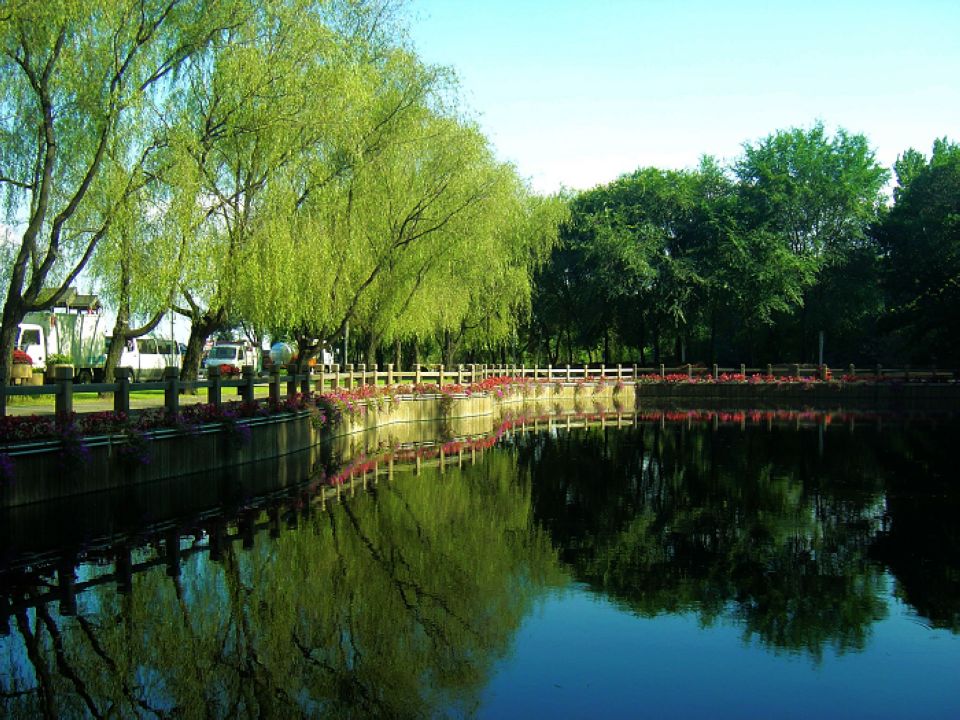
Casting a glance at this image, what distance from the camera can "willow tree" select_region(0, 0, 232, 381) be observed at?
48.3ft

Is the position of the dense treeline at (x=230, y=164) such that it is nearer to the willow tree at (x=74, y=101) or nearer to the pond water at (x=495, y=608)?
the willow tree at (x=74, y=101)

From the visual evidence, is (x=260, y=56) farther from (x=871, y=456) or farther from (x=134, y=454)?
(x=871, y=456)

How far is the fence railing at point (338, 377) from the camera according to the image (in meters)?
13.5

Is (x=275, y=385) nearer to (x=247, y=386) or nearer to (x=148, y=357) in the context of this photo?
(x=247, y=386)

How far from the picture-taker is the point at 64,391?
43.3ft

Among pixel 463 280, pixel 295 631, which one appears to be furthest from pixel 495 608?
pixel 463 280

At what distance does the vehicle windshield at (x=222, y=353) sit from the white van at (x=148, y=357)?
170 centimetres

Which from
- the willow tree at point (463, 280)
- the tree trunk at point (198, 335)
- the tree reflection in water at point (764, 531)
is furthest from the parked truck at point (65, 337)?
the tree reflection in water at point (764, 531)

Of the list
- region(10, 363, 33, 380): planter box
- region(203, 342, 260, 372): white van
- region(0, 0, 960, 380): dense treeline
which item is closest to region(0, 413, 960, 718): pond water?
region(0, 0, 960, 380): dense treeline

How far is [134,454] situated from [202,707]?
28.5 ft

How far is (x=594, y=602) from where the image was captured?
8734 mm

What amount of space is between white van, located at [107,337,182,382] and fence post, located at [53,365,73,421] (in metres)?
23.1

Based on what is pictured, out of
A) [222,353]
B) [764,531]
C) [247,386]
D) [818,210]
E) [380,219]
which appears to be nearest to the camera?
[764,531]

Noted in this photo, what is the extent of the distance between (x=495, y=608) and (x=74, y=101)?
38.0 feet
